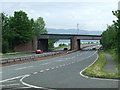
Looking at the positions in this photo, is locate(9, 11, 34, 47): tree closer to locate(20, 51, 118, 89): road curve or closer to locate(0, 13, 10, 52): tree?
locate(0, 13, 10, 52): tree

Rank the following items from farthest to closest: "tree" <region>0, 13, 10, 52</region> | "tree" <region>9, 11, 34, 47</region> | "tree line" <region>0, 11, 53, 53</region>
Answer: "tree" <region>9, 11, 34, 47</region>
"tree line" <region>0, 11, 53, 53</region>
"tree" <region>0, 13, 10, 52</region>

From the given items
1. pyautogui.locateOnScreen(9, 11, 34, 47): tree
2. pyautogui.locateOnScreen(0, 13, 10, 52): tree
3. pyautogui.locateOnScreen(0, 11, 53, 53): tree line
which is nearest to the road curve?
pyautogui.locateOnScreen(0, 13, 10, 52): tree

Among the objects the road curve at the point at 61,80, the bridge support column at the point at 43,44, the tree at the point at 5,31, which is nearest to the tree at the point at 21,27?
the tree at the point at 5,31

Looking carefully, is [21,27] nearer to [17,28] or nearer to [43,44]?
[17,28]

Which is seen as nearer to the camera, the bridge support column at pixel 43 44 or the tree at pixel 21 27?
the tree at pixel 21 27

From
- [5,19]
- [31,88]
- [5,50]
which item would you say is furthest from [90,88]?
[5,19]

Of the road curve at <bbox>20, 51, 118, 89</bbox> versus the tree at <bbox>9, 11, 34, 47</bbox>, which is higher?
the tree at <bbox>9, 11, 34, 47</bbox>

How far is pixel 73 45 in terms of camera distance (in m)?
101

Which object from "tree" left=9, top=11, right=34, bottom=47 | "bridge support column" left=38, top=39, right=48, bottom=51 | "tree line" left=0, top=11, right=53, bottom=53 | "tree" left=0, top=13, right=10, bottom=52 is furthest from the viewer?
"bridge support column" left=38, top=39, right=48, bottom=51

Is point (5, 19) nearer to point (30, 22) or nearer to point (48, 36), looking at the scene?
point (30, 22)

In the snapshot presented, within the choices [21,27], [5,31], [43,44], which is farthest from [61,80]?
[43,44]

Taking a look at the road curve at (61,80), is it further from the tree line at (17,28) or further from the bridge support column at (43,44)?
the bridge support column at (43,44)

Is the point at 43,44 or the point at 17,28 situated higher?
the point at 17,28

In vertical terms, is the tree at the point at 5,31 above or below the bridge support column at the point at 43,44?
above
